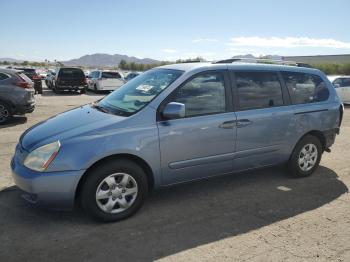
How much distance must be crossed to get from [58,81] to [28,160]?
66.3 ft

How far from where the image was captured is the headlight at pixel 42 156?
12.5 ft

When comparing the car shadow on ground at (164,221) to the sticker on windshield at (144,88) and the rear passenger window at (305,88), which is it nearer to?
the rear passenger window at (305,88)

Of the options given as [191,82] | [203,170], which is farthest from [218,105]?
[203,170]

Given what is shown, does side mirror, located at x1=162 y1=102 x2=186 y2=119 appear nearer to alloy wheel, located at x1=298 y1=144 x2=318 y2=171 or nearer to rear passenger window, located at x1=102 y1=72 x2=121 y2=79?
alloy wheel, located at x1=298 y1=144 x2=318 y2=171

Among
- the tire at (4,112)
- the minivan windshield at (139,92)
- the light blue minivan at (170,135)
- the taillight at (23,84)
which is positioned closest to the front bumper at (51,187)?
the light blue minivan at (170,135)

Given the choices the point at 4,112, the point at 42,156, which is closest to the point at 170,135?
the point at 42,156

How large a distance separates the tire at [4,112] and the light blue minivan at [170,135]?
20.9 ft

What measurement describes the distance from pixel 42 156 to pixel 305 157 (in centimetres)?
393

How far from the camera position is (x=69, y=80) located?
23.3 m

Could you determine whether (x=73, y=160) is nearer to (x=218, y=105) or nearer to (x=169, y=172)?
(x=169, y=172)

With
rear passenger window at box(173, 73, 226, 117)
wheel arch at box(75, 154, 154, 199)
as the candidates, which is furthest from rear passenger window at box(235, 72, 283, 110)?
wheel arch at box(75, 154, 154, 199)

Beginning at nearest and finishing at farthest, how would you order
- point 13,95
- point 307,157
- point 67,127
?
point 67,127 → point 307,157 → point 13,95

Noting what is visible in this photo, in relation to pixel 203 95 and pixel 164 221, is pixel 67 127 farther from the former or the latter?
pixel 203 95

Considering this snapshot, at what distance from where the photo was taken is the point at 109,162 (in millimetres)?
4016
